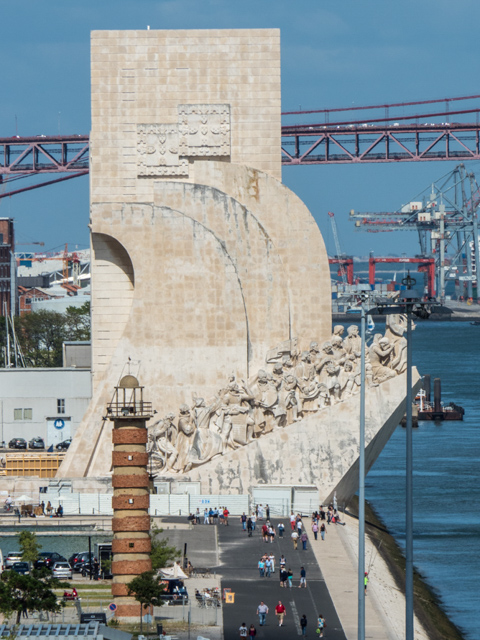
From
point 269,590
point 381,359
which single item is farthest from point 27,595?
point 381,359

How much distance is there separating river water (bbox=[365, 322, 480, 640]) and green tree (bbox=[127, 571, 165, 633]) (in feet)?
30.9

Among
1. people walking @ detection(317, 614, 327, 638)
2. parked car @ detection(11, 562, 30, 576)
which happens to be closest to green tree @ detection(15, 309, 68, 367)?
parked car @ detection(11, 562, 30, 576)

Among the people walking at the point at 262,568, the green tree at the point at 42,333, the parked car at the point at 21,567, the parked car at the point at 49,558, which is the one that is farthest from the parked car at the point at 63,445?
the green tree at the point at 42,333

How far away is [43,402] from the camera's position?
6034cm

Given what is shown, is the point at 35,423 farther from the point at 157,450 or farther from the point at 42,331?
the point at 42,331

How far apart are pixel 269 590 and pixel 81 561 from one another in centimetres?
516

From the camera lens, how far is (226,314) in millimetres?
50375

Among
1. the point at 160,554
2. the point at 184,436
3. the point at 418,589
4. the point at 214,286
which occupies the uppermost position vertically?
the point at 214,286

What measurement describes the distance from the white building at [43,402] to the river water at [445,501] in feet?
36.8

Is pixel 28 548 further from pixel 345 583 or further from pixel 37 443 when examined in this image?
pixel 37 443

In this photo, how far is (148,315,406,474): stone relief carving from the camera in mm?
48219

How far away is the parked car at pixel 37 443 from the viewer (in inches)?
2308

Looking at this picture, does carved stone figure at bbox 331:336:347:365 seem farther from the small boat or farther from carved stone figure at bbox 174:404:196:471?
the small boat

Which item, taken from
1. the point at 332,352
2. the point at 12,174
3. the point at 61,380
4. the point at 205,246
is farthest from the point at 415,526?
the point at 12,174
